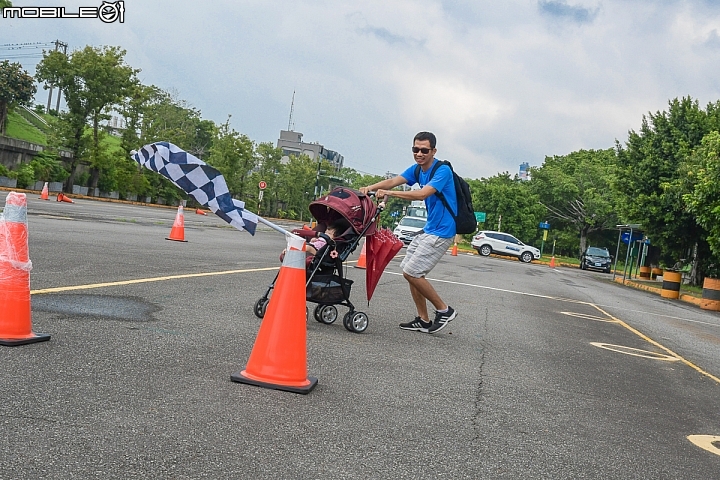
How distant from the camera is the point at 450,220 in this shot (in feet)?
26.1

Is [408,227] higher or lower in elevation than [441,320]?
higher

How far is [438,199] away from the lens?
25.8ft

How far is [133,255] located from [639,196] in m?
24.5

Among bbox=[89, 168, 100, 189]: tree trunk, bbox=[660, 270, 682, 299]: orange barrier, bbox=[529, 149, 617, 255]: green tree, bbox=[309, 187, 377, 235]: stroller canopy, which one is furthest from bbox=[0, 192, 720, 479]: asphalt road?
bbox=[529, 149, 617, 255]: green tree

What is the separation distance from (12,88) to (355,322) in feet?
187

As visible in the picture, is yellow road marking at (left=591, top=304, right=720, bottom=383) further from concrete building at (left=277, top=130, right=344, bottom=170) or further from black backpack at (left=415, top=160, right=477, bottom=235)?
concrete building at (left=277, top=130, right=344, bottom=170)

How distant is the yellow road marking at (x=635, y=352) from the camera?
29.0ft

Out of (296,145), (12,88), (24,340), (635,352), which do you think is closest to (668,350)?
(635,352)

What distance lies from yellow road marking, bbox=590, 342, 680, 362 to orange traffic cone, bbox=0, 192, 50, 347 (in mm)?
6349

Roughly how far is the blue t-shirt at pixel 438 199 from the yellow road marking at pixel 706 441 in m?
3.41

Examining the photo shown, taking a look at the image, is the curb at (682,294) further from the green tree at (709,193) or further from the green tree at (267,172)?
the green tree at (267,172)

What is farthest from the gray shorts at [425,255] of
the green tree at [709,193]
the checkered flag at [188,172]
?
the green tree at [709,193]

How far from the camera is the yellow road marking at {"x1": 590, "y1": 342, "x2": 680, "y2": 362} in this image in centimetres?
884

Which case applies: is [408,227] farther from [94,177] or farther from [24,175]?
[94,177]
